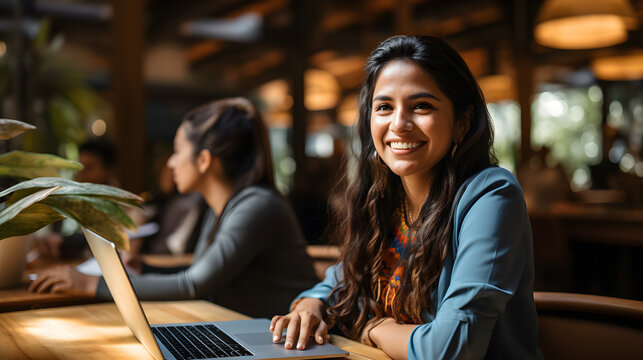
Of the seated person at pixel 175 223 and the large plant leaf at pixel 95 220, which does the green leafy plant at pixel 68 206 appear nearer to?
the large plant leaf at pixel 95 220

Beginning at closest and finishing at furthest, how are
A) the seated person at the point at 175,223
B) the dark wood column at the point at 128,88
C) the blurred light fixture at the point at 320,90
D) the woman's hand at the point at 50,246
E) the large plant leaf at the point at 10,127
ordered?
the large plant leaf at the point at 10,127, the woman's hand at the point at 50,246, the seated person at the point at 175,223, the dark wood column at the point at 128,88, the blurred light fixture at the point at 320,90

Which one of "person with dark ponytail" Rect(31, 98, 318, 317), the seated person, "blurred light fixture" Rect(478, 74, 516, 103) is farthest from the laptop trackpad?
"blurred light fixture" Rect(478, 74, 516, 103)

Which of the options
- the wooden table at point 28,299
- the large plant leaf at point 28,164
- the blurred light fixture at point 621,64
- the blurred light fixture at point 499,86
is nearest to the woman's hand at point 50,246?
the wooden table at point 28,299

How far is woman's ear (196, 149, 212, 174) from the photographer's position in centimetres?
205

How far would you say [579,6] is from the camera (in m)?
4.29

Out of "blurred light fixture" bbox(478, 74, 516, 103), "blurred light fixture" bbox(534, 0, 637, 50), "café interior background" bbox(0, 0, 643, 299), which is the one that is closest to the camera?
A: "café interior background" bbox(0, 0, 643, 299)

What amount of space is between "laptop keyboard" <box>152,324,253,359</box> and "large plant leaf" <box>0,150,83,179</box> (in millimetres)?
385

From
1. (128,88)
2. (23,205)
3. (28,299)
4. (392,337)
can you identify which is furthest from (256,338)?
(128,88)

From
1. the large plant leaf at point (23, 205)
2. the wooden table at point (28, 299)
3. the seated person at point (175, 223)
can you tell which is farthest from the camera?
the seated person at point (175, 223)

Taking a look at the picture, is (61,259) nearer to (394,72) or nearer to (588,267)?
(394,72)

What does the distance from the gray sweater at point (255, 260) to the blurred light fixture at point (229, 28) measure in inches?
124

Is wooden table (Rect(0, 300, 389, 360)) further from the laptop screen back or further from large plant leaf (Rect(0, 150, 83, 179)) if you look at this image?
large plant leaf (Rect(0, 150, 83, 179))

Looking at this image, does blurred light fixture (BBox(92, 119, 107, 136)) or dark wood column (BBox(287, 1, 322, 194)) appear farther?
dark wood column (BBox(287, 1, 322, 194))

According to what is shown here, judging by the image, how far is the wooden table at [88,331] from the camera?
1.07 metres
